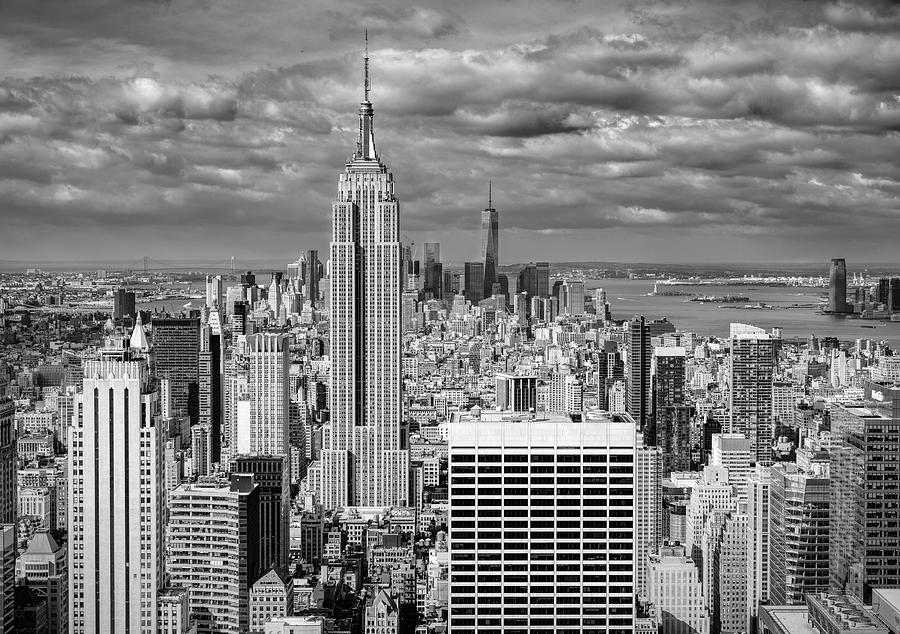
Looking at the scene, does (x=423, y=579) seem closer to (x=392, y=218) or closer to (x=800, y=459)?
(x=800, y=459)

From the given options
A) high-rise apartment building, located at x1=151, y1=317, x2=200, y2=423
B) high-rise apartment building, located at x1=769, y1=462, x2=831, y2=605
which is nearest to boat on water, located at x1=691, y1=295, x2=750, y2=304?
high-rise apartment building, located at x1=769, y1=462, x2=831, y2=605

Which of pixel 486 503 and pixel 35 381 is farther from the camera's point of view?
pixel 35 381

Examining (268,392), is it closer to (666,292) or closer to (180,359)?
(180,359)

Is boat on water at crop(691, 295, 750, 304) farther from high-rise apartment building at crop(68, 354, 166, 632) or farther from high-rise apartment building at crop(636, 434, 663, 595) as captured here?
high-rise apartment building at crop(68, 354, 166, 632)

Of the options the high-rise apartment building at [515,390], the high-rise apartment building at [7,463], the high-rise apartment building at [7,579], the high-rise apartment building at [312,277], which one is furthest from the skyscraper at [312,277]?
the high-rise apartment building at [7,579]

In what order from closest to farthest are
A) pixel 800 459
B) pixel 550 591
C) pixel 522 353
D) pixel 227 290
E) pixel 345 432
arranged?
pixel 550 591 → pixel 800 459 → pixel 227 290 → pixel 522 353 → pixel 345 432

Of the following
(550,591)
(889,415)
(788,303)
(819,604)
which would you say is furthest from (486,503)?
(788,303)
